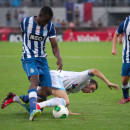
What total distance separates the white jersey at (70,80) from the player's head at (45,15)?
1050 millimetres

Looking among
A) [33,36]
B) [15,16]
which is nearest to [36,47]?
[33,36]

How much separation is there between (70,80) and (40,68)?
687 mm

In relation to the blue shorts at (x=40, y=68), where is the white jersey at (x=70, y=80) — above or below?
below

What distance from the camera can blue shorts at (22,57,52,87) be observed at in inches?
299

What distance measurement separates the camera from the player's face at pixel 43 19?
24.2ft

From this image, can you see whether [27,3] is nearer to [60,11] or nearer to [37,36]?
[60,11]

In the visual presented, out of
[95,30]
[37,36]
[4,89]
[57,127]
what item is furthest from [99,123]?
[95,30]

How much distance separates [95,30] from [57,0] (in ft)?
32.2

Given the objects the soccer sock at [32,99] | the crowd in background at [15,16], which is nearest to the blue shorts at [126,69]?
the soccer sock at [32,99]

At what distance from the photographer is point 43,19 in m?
7.45

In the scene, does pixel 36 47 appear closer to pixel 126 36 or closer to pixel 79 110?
pixel 79 110

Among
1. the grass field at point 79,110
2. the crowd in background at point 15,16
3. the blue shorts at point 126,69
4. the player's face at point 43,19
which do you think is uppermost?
the player's face at point 43,19

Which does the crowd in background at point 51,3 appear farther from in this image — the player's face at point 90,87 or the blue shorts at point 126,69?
the player's face at point 90,87

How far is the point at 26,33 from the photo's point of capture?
7730mm
